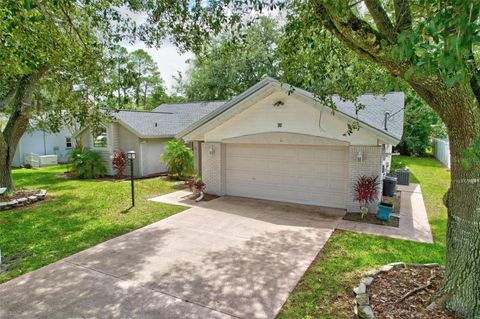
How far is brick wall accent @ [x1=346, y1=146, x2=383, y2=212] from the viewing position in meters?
9.40

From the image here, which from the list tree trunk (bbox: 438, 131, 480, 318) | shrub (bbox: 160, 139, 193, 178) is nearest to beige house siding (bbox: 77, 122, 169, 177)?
shrub (bbox: 160, 139, 193, 178)

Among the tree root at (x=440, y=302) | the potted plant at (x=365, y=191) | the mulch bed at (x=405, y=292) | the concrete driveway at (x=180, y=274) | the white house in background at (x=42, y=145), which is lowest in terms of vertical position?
the concrete driveway at (x=180, y=274)

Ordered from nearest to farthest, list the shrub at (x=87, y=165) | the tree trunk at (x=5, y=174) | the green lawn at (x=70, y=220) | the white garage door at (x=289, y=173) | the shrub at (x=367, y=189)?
the green lawn at (x=70, y=220)
the shrub at (x=367, y=189)
the white garage door at (x=289, y=173)
the tree trunk at (x=5, y=174)
the shrub at (x=87, y=165)

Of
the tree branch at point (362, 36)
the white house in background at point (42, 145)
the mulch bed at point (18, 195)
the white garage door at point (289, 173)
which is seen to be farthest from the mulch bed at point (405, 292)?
the white house in background at point (42, 145)

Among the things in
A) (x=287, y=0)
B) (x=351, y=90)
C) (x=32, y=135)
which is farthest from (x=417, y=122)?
(x=32, y=135)

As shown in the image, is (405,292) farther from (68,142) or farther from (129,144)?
(68,142)

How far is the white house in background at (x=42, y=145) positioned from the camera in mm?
24484

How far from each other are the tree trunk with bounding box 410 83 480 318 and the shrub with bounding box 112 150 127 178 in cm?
1598

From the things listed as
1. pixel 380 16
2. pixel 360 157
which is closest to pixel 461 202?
pixel 380 16

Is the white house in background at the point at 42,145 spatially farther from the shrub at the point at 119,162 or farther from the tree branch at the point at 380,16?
the tree branch at the point at 380,16

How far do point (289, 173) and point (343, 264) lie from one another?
5.40m

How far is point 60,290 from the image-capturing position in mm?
5164

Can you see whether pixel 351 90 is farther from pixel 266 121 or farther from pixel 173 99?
pixel 173 99

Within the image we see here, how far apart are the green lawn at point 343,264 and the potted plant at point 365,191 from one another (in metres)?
1.74
